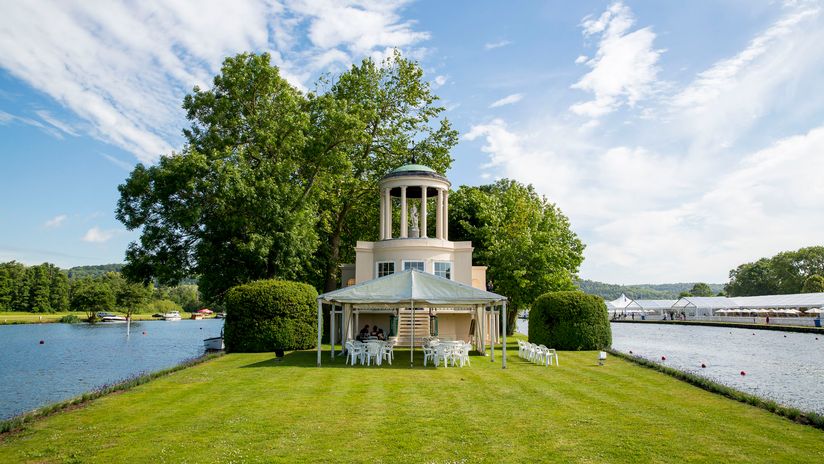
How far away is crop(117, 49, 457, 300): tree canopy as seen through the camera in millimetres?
31172

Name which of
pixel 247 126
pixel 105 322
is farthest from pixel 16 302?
pixel 247 126

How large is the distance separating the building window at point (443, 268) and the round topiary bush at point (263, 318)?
8.04 meters

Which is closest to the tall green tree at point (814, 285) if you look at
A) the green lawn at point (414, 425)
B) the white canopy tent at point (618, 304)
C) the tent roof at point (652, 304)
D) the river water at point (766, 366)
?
the tent roof at point (652, 304)

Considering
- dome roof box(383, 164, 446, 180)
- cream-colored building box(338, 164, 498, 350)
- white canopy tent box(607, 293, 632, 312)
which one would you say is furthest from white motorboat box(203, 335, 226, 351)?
white canopy tent box(607, 293, 632, 312)

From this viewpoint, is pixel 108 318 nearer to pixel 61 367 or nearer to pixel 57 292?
pixel 57 292

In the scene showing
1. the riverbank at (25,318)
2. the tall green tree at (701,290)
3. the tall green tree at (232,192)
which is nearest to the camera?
the tall green tree at (232,192)

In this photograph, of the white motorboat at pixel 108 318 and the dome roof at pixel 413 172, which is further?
the white motorboat at pixel 108 318

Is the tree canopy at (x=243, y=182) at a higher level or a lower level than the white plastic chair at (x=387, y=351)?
higher

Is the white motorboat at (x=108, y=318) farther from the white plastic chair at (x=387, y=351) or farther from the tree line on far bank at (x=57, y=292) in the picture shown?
the white plastic chair at (x=387, y=351)

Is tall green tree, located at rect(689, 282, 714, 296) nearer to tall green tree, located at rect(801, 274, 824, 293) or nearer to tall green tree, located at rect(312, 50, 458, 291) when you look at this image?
tall green tree, located at rect(801, 274, 824, 293)

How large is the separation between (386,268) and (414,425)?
21387mm

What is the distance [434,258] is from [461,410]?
19.4 metres

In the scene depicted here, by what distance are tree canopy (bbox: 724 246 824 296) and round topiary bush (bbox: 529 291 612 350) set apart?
339ft

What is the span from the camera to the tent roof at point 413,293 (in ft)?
66.6
